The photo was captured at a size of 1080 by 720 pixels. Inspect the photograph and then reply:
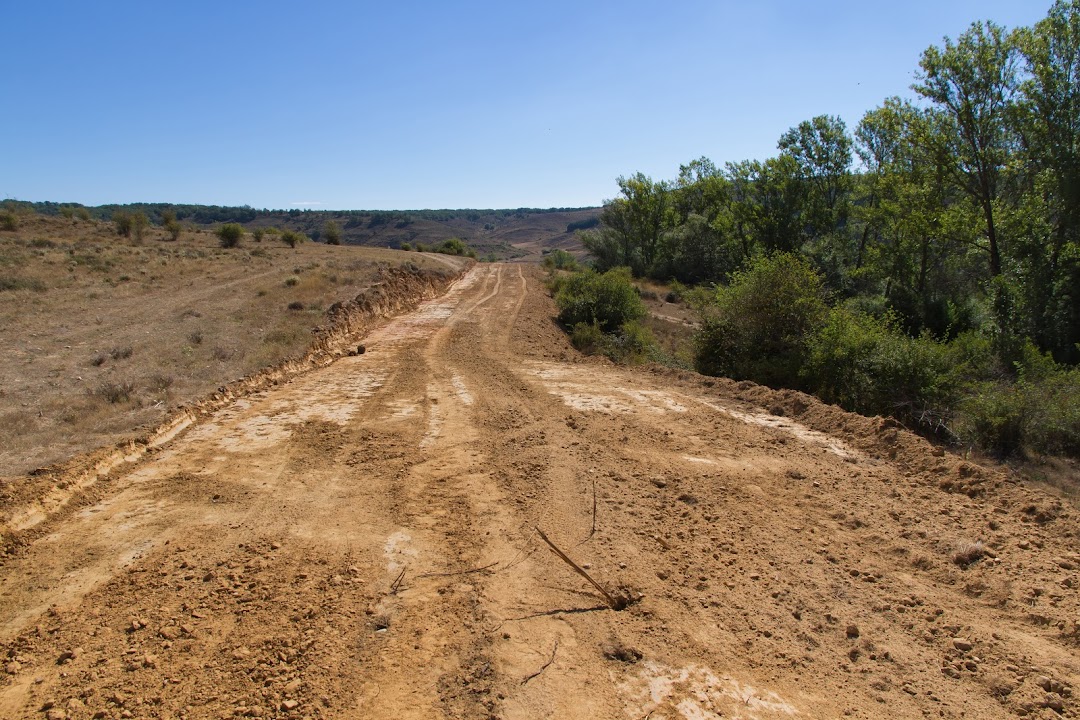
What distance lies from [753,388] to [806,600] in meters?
6.85

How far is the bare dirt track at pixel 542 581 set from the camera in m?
3.77

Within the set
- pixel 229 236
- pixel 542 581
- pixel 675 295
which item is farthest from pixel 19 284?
pixel 675 295

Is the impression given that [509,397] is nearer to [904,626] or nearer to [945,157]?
[904,626]

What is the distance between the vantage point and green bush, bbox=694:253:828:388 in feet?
43.4

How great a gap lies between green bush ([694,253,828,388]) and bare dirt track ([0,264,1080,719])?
4613mm

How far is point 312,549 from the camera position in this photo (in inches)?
212

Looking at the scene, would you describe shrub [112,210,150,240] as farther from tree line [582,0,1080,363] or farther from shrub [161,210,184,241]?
tree line [582,0,1080,363]

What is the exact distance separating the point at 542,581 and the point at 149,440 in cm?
618

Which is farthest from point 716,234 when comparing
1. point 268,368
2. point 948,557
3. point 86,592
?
point 86,592

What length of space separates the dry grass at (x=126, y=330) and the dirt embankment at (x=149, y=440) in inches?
9.7

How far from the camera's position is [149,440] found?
7.85m

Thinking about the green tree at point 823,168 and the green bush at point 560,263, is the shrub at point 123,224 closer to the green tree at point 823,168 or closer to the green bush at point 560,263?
the green bush at point 560,263

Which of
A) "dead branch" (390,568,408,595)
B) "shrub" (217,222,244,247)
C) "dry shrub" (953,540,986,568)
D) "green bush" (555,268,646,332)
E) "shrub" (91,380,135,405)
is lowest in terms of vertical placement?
"dead branch" (390,568,408,595)

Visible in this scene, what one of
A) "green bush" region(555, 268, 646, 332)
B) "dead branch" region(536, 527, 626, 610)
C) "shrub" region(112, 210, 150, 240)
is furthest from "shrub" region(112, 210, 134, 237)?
"dead branch" region(536, 527, 626, 610)
